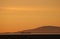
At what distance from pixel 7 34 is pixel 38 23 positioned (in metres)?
0.28

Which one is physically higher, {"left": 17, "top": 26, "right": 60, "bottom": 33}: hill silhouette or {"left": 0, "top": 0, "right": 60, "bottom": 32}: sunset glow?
{"left": 0, "top": 0, "right": 60, "bottom": 32}: sunset glow

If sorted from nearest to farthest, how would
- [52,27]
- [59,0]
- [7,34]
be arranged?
[7,34] → [52,27] → [59,0]

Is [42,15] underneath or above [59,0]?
underneath

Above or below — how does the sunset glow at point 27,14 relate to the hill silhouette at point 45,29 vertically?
above

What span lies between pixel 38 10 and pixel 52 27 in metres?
0.19

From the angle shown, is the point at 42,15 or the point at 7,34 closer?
the point at 7,34

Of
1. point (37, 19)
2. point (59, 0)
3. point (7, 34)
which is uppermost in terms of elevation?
point (59, 0)

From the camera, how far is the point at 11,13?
100 centimetres

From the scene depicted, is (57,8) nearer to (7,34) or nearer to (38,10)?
(38,10)

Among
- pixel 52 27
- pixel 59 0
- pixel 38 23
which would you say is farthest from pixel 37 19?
pixel 59 0

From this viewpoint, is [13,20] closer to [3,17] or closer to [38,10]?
[3,17]

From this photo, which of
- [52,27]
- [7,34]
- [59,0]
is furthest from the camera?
[59,0]

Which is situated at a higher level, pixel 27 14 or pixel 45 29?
pixel 27 14

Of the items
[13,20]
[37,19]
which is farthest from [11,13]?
[37,19]
